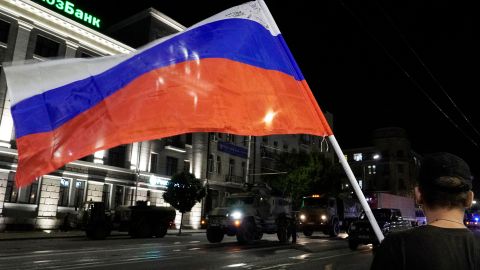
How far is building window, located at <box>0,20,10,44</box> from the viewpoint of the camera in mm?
28000

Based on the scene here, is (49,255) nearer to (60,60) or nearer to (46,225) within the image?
(60,60)

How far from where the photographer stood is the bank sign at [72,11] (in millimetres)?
30812

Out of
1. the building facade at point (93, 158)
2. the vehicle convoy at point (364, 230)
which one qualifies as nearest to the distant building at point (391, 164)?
the building facade at point (93, 158)

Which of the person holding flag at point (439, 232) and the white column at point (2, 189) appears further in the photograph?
the white column at point (2, 189)

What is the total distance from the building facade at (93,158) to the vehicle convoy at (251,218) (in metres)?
11.9

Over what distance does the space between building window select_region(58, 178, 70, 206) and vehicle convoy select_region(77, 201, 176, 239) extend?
515cm

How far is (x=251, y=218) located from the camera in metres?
21.9

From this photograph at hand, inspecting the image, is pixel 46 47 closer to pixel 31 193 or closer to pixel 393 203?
pixel 31 193

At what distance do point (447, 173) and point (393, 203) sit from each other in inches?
1693

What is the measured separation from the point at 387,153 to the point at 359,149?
758cm

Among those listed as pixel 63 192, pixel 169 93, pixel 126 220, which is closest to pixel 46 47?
pixel 63 192

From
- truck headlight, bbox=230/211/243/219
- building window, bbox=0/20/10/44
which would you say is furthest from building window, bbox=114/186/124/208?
truck headlight, bbox=230/211/243/219

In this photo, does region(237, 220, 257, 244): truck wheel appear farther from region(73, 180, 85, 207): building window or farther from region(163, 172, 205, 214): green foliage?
region(73, 180, 85, 207): building window

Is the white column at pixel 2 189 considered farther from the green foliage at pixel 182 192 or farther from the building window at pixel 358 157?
the building window at pixel 358 157
